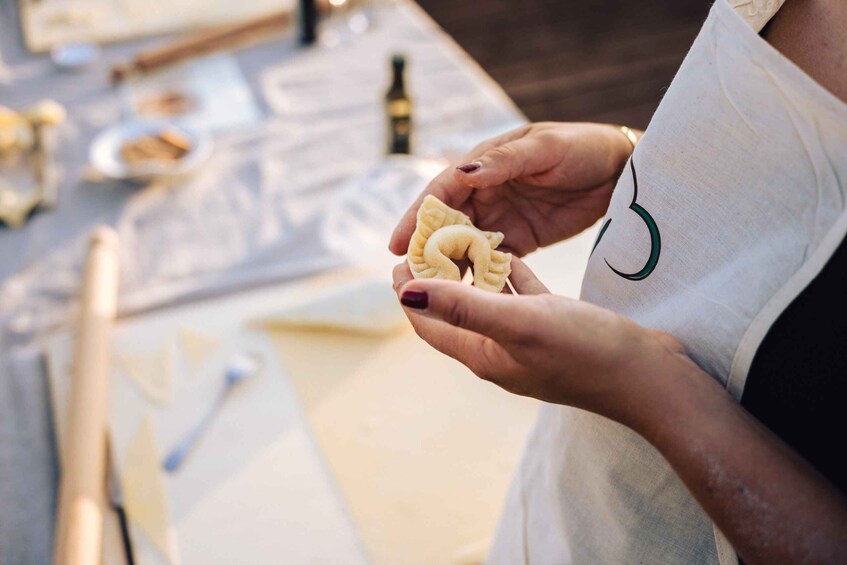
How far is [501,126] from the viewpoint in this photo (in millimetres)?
1849

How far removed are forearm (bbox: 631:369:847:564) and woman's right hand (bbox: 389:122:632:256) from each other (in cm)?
40

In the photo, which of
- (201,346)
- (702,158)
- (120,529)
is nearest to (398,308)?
(201,346)

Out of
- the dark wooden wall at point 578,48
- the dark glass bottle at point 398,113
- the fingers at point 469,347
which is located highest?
the fingers at point 469,347

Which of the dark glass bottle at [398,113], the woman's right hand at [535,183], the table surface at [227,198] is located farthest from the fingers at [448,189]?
the dark glass bottle at [398,113]

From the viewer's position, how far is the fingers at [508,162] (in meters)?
0.90

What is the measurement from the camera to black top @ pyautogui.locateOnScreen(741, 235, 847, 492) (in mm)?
598

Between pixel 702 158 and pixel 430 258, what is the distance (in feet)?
1.25

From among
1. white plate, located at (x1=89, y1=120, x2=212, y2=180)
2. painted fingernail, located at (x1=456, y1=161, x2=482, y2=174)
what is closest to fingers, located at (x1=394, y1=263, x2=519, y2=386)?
painted fingernail, located at (x1=456, y1=161, x2=482, y2=174)

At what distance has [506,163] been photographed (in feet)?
3.00

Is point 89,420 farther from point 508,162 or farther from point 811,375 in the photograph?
point 811,375

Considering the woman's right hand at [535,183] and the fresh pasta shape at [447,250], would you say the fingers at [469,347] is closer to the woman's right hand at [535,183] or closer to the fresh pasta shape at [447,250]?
the fresh pasta shape at [447,250]

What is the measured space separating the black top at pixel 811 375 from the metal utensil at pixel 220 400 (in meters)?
0.91

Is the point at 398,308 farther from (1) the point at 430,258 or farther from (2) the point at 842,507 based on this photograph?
(2) the point at 842,507

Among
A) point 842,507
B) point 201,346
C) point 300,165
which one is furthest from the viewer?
point 300,165
